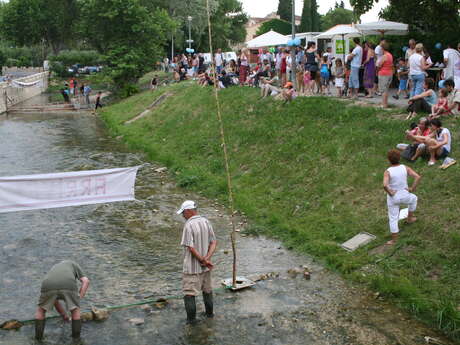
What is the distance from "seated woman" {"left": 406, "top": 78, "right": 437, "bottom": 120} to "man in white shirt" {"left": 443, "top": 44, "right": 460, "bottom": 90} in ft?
3.75

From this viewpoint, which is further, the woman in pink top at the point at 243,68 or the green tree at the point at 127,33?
the green tree at the point at 127,33

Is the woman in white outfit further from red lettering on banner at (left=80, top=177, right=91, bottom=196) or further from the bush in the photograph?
the bush

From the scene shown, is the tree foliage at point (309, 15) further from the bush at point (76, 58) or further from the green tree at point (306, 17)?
the bush at point (76, 58)

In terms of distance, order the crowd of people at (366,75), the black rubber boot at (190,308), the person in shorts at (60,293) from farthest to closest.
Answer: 1. the crowd of people at (366,75)
2. the black rubber boot at (190,308)
3. the person in shorts at (60,293)

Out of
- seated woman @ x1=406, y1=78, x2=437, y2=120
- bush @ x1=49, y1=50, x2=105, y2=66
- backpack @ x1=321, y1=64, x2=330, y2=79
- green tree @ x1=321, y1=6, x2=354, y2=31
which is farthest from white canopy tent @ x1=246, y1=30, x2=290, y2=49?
green tree @ x1=321, y1=6, x2=354, y2=31

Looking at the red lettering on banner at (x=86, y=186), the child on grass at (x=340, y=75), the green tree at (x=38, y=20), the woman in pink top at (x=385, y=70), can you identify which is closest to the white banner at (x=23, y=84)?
the green tree at (x=38, y=20)

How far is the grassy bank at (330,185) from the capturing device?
384 inches

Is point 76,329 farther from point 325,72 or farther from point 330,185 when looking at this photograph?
point 325,72

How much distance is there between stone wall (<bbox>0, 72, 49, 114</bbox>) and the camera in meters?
46.5

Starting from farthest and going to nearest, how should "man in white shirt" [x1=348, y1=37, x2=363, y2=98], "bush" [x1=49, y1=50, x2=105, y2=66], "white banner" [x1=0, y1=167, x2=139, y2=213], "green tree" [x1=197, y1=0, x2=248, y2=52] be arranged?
"green tree" [x1=197, y1=0, x2=248, y2=52] < "bush" [x1=49, y1=50, x2=105, y2=66] < "man in white shirt" [x1=348, y1=37, x2=363, y2=98] < "white banner" [x1=0, y1=167, x2=139, y2=213]

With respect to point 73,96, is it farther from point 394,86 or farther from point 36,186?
point 36,186

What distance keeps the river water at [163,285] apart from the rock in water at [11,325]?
5.4 inches

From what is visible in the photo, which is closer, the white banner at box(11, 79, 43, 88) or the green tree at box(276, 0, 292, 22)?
the white banner at box(11, 79, 43, 88)

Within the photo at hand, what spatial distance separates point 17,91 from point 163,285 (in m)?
47.5
